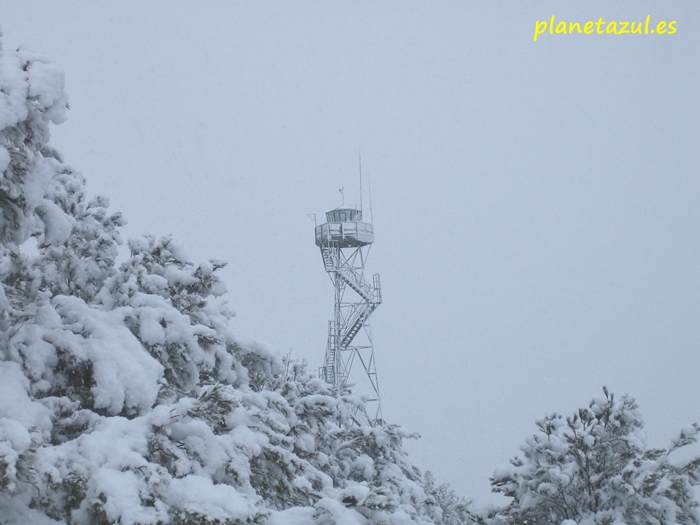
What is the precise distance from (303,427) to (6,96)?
4165 mm

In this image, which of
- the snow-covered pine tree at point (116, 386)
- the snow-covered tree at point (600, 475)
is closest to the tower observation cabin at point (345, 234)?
the snow-covered tree at point (600, 475)

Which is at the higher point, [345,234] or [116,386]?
[345,234]

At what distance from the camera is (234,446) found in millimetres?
4805

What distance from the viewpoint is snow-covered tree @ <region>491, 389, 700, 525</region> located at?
7371 mm

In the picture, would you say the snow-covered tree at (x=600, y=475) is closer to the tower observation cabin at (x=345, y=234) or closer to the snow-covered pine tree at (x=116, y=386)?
the snow-covered pine tree at (x=116, y=386)

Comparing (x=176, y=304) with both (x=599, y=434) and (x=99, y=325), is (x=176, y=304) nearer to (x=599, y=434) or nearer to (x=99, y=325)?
(x=99, y=325)

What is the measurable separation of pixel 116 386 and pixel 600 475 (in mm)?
5494

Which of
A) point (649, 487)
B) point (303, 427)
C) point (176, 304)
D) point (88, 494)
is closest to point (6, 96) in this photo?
point (88, 494)

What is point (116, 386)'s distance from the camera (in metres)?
4.95

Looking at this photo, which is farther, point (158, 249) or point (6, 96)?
point (158, 249)

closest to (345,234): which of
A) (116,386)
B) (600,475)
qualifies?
(600,475)

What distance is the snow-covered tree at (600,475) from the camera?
24.2 ft

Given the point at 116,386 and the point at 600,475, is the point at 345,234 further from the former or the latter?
the point at 116,386

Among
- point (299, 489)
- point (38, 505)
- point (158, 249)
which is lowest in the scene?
point (38, 505)
